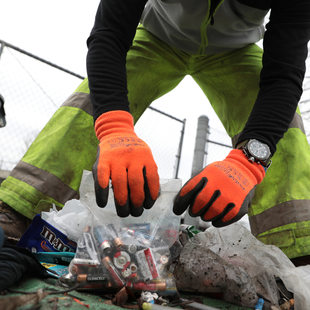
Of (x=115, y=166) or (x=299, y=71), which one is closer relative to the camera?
(x=115, y=166)

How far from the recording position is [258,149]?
942 mm

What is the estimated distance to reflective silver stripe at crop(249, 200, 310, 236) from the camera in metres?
1.10

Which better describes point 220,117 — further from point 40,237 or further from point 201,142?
point 201,142

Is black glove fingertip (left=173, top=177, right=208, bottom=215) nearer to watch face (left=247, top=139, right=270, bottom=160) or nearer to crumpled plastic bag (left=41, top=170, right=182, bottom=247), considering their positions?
crumpled plastic bag (left=41, top=170, right=182, bottom=247)

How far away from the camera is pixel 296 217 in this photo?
3.61 feet

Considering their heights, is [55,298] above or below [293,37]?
below

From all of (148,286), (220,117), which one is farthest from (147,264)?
(220,117)

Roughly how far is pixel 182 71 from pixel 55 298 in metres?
1.21

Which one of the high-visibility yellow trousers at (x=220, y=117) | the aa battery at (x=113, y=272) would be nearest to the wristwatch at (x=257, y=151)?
the high-visibility yellow trousers at (x=220, y=117)

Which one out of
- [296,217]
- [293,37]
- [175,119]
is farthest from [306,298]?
[175,119]

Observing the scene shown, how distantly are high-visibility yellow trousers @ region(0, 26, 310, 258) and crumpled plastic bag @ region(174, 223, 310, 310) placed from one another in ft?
0.69

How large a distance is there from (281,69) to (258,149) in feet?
1.10

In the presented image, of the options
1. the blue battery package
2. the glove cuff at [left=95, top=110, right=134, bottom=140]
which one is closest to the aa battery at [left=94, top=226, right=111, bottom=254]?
the blue battery package

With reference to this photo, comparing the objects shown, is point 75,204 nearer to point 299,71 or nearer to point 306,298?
point 306,298
